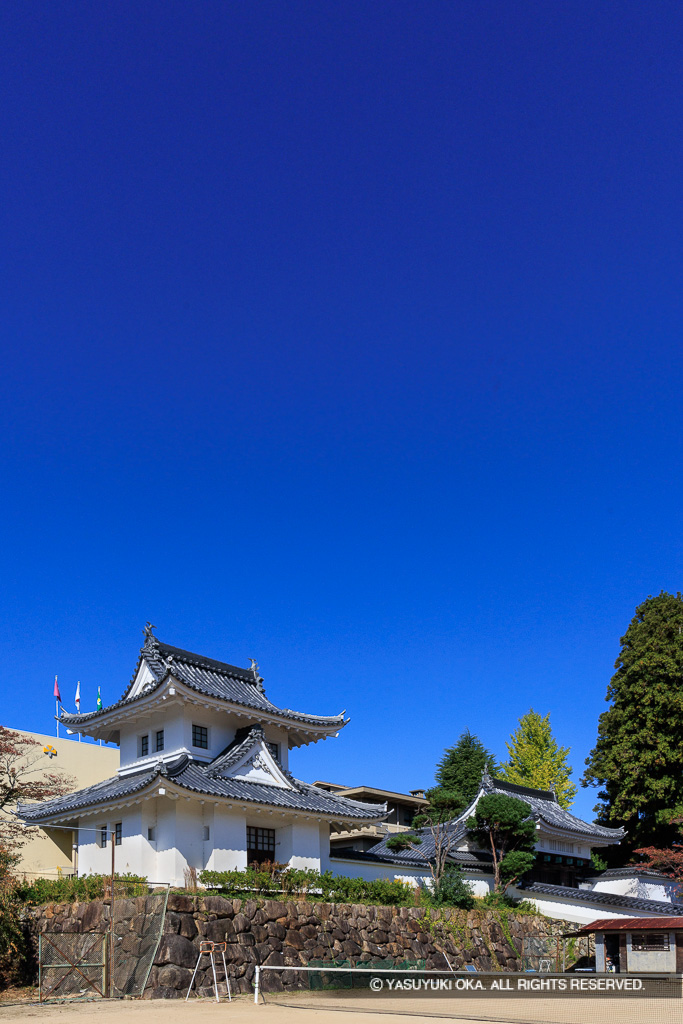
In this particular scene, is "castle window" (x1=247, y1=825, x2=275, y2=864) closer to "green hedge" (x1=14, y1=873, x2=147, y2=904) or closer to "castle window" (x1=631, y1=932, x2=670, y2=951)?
"green hedge" (x1=14, y1=873, x2=147, y2=904)

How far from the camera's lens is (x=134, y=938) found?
19812 millimetres

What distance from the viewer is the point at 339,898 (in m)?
24.9

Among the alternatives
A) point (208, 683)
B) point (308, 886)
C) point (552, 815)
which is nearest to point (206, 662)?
point (208, 683)

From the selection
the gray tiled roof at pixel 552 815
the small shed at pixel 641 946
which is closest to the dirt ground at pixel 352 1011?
the small shed at pixel 641 946

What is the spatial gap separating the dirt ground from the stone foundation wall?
3.77 feet

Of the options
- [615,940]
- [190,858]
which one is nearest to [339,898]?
[190,858]

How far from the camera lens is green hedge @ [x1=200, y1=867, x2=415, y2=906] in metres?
22.8

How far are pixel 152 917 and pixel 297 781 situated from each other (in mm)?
10545

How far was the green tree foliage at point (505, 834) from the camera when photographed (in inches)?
1273

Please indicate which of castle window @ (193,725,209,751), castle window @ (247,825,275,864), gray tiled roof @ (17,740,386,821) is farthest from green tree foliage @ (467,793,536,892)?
castle window @ (193,725,209,751)

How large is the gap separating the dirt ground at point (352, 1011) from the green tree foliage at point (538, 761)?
123 feet

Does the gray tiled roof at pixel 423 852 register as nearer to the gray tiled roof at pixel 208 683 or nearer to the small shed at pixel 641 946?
the gray tiled roof at pixel 208 683

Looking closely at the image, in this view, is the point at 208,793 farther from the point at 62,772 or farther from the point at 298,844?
the point at 62,772

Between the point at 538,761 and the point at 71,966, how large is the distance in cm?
4176
